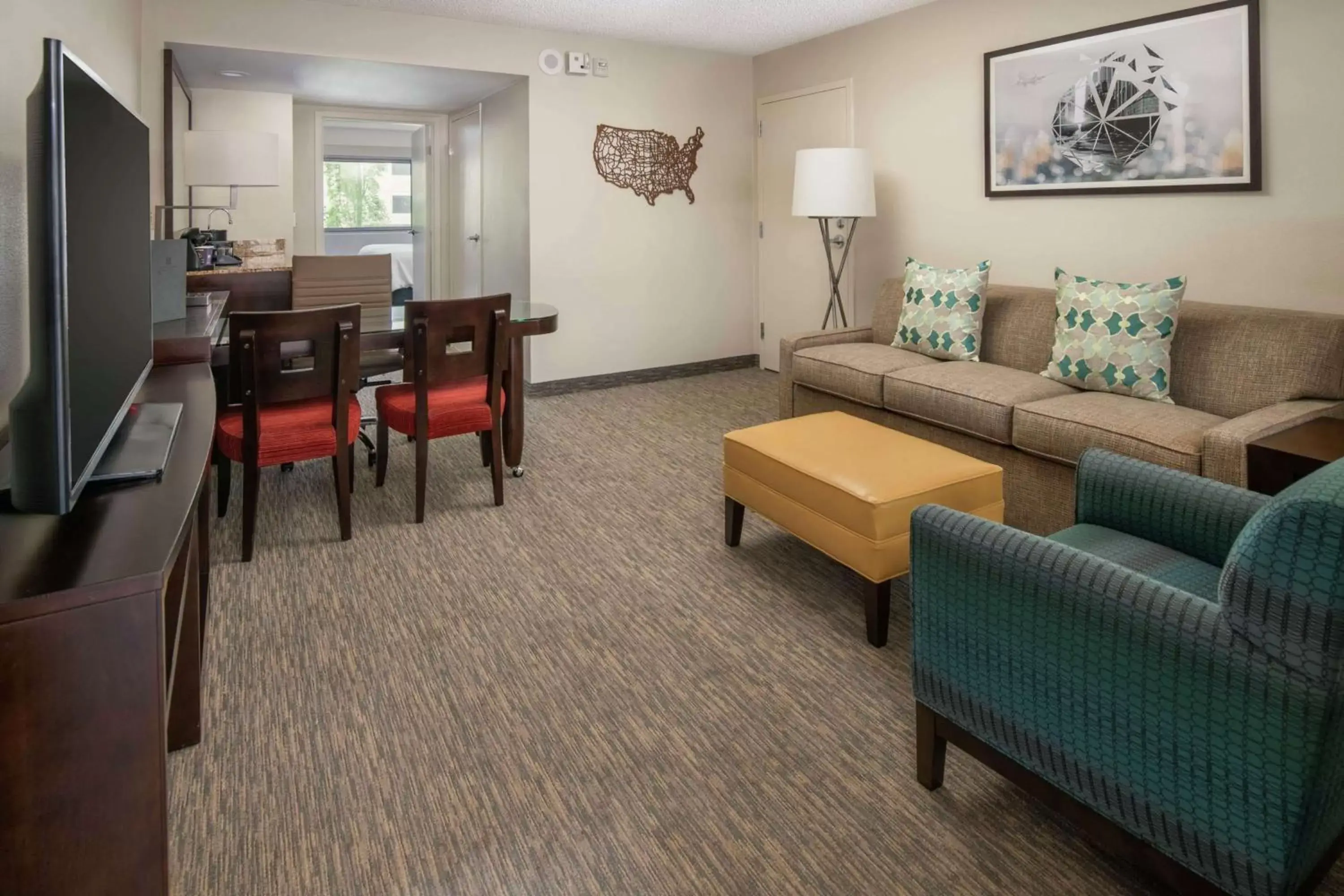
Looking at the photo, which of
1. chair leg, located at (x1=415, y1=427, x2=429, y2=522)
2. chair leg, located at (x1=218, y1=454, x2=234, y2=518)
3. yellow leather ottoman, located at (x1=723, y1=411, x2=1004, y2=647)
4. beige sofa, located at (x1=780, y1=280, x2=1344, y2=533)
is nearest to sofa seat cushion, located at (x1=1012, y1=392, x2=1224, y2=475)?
beige sofa, located at (x1=780, y1=280, x2=1344, y2=533)

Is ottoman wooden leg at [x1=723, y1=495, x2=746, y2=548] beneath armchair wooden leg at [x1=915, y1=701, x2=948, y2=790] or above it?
above

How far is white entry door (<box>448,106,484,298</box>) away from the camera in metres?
6.36

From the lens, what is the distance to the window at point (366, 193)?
10578mm

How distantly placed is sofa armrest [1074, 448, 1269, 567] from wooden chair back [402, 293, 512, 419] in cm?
207

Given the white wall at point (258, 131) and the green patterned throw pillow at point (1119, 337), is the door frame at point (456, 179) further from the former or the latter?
the green patterned throw pillow at point (1119, 337)

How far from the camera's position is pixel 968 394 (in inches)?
125

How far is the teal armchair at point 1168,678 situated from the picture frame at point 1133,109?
7.61 feet

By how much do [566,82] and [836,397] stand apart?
2.89 m

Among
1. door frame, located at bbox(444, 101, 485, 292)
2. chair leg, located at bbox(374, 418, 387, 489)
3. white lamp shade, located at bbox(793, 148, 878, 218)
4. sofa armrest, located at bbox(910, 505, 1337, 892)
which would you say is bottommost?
sofa armrest, located at bbox(910, 505, 1337, 892)

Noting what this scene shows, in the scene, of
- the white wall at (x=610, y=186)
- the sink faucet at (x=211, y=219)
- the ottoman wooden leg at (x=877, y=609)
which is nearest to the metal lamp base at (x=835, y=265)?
the white wall at (x=610, y=186)

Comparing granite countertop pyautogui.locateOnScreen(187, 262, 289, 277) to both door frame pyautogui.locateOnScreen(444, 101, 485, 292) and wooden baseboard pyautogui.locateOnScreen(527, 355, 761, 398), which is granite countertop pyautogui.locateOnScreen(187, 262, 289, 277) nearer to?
wooden baseboard pyautogui.locateOnScreen(527, 355, 761, 398)

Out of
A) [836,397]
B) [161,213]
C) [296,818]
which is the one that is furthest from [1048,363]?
[161,213]

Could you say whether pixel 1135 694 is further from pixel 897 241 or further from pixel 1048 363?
pixel 897 241

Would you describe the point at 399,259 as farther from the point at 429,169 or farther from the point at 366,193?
the point at 366,193
